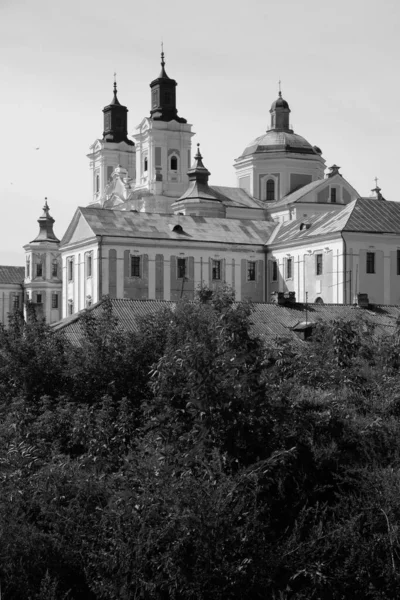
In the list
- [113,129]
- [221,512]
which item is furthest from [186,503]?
[113,129]

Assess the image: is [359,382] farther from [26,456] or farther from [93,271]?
[93,271]

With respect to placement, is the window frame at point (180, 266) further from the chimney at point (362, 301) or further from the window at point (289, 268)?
the chimney at point (362, 301)

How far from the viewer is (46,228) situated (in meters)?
80.9

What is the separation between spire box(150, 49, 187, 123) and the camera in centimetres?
7600

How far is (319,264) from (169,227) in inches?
299

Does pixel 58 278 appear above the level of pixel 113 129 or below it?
below

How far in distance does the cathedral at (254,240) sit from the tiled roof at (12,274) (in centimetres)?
1576

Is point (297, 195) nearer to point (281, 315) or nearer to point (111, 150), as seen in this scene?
point (111, 150)

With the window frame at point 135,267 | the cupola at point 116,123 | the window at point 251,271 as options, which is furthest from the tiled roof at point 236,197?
the cupola at point 116,123

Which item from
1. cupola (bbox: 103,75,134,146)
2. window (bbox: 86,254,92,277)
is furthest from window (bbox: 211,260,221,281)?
cupola (bbox: 103,75,134,146)

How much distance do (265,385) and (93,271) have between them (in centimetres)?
3460

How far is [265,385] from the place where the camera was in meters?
18.8

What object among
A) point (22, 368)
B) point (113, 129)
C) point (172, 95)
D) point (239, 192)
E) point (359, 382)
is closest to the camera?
point (22, 368)

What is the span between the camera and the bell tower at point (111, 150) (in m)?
86.5
